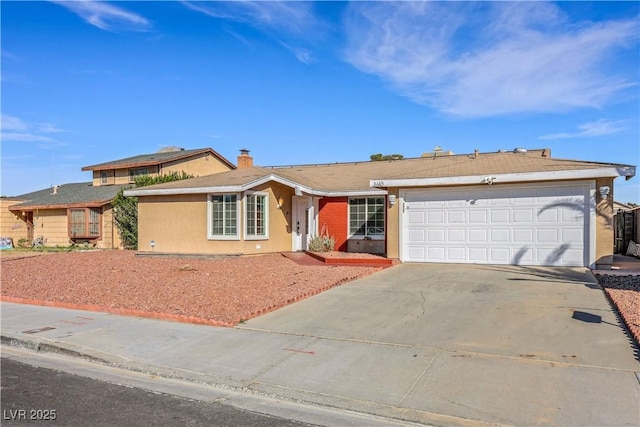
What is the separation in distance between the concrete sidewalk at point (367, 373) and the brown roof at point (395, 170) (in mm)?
9544

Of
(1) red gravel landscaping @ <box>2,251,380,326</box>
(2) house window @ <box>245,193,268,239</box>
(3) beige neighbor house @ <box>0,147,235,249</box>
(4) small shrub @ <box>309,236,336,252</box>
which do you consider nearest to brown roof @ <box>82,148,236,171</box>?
(3) beige neighbor house @ <box>0,147,235,249</box>

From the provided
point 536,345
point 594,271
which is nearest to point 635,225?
point 594,271

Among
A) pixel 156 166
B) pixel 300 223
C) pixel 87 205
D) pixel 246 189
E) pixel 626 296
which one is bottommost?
pixel 626 296

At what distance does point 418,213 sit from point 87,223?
18498mm

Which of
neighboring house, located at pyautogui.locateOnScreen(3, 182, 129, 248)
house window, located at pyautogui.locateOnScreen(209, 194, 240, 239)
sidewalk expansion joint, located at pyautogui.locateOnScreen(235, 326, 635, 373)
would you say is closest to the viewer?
sidewalk expansion joint, located at pyautogui.locateOnScreen(235, 326, 635, 373)

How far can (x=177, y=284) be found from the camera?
1269cm

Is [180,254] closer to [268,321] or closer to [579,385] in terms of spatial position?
[268,321]

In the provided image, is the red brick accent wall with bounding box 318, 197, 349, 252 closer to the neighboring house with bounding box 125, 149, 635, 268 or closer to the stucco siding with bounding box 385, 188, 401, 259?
the neighboring house with bounding box 125, 149, 635, 268

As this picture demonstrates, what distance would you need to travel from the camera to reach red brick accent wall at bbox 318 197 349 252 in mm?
20375

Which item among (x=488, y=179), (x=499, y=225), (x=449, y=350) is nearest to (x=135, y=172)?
(x=488, y=179)

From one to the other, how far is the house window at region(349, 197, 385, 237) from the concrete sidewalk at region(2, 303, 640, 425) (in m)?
11.9

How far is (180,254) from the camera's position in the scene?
18625 mm

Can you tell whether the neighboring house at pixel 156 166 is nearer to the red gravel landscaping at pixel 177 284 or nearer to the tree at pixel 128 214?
the tree at pixel 128 214

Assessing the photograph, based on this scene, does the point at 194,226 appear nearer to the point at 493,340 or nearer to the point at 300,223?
the point at 300,223
